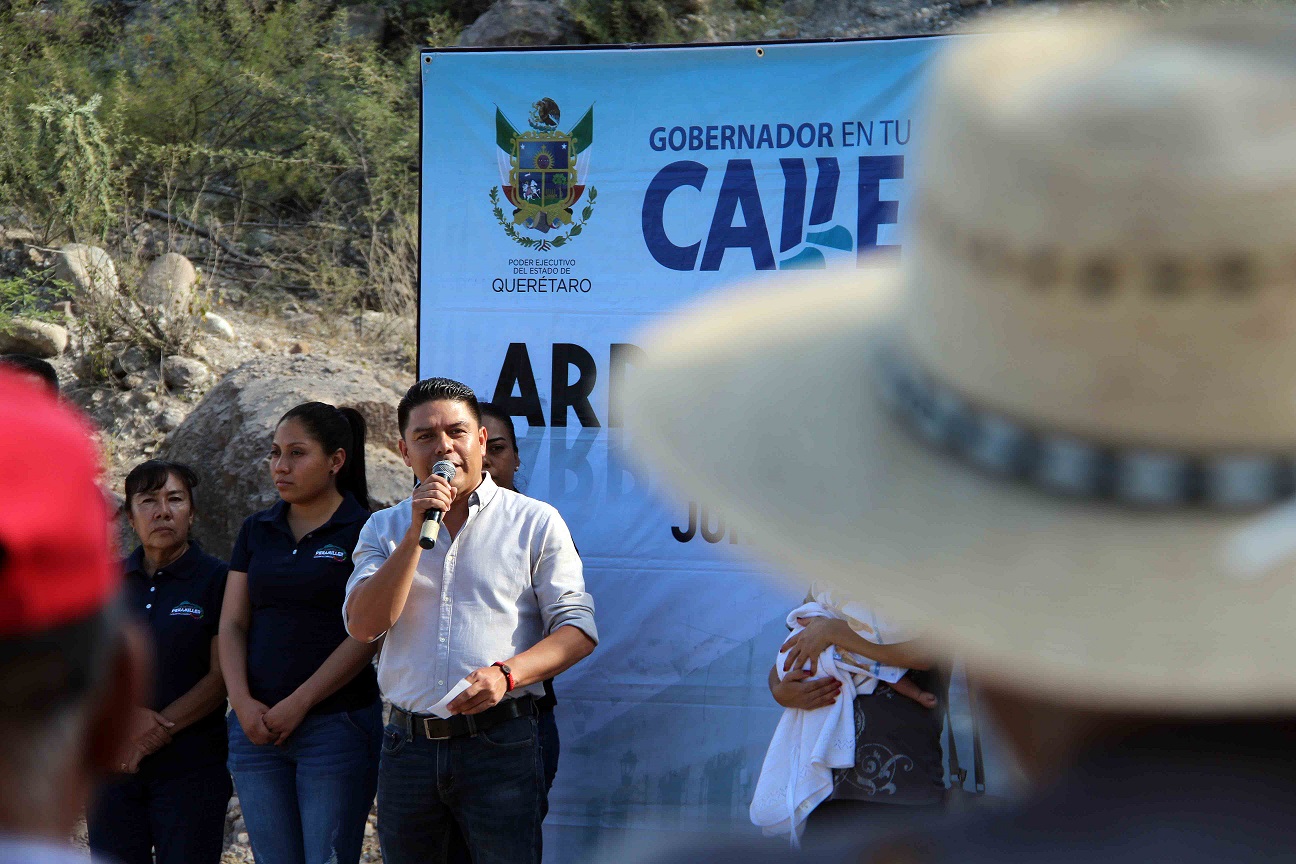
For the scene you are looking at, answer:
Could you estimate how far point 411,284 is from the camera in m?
9.03

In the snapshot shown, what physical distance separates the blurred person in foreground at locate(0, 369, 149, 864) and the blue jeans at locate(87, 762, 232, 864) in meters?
3.45

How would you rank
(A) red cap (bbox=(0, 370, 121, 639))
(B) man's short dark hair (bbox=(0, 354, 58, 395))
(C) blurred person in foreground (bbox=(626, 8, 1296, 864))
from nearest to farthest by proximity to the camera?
(C) blurred person in foreground (bbox=(626, 8, 1296, 864))
(A) red cap (bbox=(0, 370, 121, 639))
(B) man's short dark hair (bbox=(0, 354, 58, 395))

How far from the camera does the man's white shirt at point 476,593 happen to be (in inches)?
151

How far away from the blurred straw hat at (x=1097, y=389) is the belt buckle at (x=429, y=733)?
2.95 metres

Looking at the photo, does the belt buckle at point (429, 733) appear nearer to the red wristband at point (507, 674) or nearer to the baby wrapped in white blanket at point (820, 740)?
the red wristband at point (507, 674)

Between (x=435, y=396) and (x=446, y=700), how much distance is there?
104cm

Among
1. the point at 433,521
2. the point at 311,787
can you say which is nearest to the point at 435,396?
the point at 433,521

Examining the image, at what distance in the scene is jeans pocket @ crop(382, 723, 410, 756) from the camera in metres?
3.83

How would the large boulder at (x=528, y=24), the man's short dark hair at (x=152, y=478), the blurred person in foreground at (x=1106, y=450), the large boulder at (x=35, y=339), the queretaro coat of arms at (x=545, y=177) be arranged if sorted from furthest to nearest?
1. the large boulder at (x=528, y=24)
2. the large boulder at (x=35, y=339)
3. the queretaro coat of arms at (x=545, y=177)
4. the man's short dark hair at (x=152, y=478)
5. the blurred person in foreground at (x=1106, y=450)

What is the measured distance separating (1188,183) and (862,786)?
2860 mm

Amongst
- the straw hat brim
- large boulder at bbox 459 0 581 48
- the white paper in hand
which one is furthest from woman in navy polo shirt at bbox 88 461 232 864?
large boulder at bbox 459 0 581 48

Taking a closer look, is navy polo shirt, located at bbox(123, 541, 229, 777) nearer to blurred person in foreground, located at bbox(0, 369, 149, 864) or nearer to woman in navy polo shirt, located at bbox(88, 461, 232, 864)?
woman in navy polo shirt, located at bbox(88, 461, 232, 864)

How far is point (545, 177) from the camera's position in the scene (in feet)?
16.3

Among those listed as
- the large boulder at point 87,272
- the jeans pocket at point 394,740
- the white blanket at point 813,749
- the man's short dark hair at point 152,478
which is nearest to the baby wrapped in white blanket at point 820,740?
the white blanket at point 813,749
